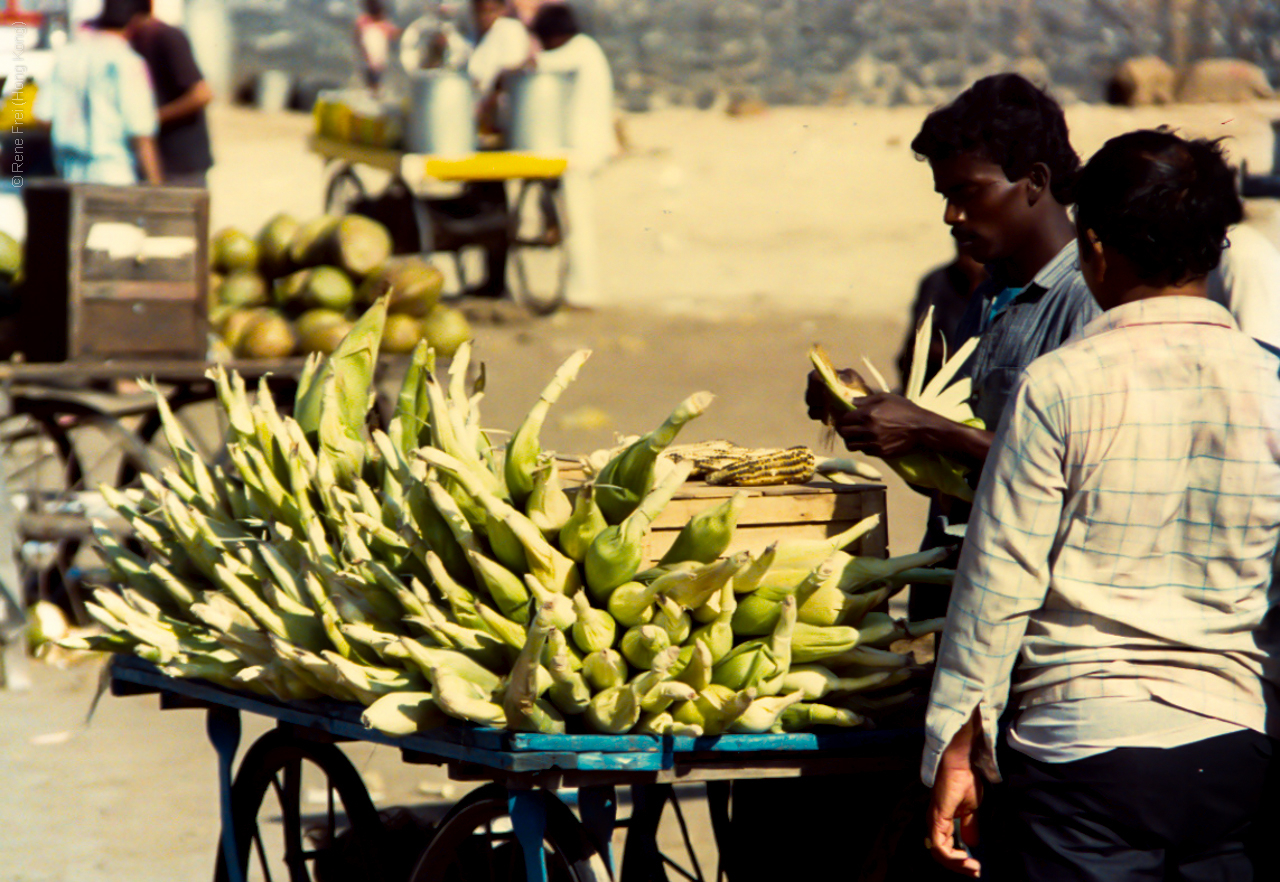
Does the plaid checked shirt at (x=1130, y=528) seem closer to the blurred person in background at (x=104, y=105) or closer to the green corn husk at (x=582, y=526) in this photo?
the green corn husk at (x=582, y=526)

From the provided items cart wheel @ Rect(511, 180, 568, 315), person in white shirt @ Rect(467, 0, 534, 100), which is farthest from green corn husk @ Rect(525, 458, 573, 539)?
person in white shirt @ Rect(467, 0, 534, 100)

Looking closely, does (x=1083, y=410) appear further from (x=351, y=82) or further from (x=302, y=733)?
(x=351, y=82)

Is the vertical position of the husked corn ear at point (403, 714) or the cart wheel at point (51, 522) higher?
the husked corn ear at point (403, 714)

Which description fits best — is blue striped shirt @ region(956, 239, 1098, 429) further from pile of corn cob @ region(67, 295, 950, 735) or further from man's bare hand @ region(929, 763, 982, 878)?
man's bare hand @ region(929, 763, 982, 878)

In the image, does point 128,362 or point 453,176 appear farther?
point 453,176

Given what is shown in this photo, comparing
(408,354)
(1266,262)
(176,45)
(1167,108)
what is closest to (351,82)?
(1167,108)

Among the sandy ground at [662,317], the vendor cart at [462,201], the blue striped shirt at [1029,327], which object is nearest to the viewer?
the blue striped shirt at [1029,327]

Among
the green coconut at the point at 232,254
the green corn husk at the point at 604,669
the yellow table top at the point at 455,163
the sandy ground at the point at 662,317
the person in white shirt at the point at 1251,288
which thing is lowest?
the sandy ground at the point at 662,317

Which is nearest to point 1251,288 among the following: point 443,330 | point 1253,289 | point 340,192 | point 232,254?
point 1253,289

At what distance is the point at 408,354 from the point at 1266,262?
3.96 m

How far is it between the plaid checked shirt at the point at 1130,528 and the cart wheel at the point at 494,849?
2.35 ft

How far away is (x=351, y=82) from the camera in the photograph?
21328 mm

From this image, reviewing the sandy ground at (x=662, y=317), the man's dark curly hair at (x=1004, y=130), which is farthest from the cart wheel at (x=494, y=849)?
the man's dark curly hair at (x=1004, y=130)

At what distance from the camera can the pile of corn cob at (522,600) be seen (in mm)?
2227
